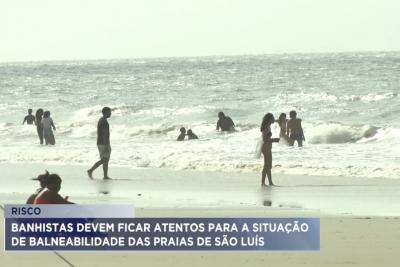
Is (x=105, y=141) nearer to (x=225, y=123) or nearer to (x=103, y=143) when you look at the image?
(x=103, y=143)

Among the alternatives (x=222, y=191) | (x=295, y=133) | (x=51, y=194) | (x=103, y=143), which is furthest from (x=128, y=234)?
(x=295, y=133)

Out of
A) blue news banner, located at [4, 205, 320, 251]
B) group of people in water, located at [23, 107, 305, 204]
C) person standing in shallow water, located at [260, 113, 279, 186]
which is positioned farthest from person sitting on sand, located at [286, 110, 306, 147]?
blue news banner, located at [4, 205, 320, 251]

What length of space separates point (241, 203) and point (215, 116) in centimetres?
2788

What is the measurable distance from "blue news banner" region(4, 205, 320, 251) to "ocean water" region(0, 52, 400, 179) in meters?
8.46

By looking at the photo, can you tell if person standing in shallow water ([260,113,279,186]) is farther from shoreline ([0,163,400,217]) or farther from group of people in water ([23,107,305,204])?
shoreline ([0,163,400,217])

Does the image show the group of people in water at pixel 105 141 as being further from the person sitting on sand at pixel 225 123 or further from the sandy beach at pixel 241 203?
the sandy beach at pixel 241 203

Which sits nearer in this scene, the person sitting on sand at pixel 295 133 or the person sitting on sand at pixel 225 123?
the person sitting on sand at pixel 295 133

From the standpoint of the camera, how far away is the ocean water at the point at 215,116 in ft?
74.3

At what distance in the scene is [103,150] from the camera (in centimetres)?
1922

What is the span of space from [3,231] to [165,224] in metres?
1.83

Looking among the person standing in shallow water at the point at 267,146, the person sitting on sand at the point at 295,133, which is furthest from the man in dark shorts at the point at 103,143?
the person sitting on sand at the point at 295,133

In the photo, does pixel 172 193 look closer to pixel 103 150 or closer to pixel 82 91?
pixel 103 150

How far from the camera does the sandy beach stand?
9.41m

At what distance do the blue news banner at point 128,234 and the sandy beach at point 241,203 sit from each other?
6.7 inches
